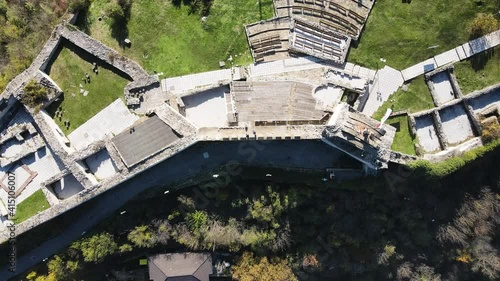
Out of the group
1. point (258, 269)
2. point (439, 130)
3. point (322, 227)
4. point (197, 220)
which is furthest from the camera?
point (322, 227)

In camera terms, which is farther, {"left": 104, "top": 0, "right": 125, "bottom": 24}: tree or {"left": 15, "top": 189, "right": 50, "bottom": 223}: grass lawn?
{"left": 15, "top": 189, "right": 50, "bottom": 223}: grass lawn

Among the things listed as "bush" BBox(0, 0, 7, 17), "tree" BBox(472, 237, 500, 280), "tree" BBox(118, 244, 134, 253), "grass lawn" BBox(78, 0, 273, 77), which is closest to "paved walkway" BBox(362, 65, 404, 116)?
"grass lawn" BBox(78, 0, 273, 77)

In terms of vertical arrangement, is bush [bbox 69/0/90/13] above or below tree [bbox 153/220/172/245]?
above

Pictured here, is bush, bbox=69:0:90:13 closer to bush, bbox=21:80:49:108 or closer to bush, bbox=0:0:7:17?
bush, bbox=0:0:7:17

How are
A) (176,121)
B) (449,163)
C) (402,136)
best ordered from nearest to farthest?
(176,121)
(449,163)
(402,136)

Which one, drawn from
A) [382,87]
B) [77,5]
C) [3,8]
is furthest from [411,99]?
[3,8]

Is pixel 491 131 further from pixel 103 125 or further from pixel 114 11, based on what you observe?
pixel 114 11
